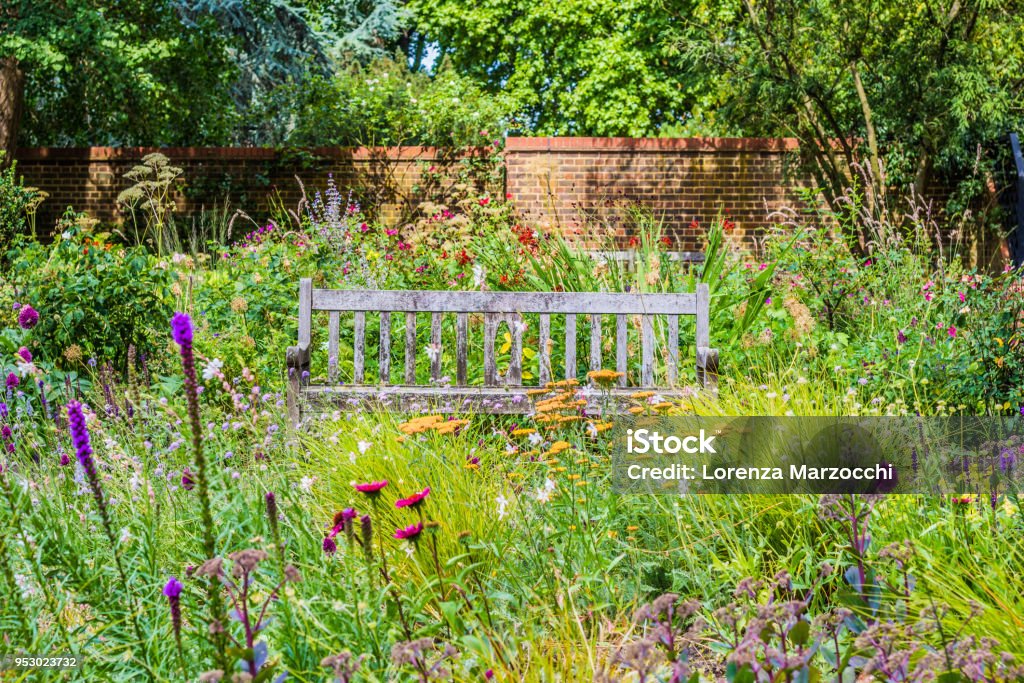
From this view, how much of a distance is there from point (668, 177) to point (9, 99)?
25.2 feet

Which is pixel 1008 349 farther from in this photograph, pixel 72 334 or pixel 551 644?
pixel 72 334

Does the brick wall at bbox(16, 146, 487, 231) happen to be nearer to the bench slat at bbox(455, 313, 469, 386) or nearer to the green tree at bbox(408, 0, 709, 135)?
the green tree at bbox(408, 0, 709, 135)

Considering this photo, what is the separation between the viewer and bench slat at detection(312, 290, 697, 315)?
14.2ft

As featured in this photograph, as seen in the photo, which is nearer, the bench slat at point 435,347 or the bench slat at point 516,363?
the bench slat at point 516,363

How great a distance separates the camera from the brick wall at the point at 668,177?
427 inches

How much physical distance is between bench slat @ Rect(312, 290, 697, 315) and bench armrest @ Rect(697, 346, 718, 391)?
23cm

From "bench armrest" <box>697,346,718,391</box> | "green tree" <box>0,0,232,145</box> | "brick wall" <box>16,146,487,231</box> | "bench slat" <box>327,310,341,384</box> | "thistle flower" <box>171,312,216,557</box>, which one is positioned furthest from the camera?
"brick wall" <box>16,146,487,231</box>

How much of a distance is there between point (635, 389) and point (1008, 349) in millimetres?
1505

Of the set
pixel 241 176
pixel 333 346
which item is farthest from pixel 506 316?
pixel 241 176

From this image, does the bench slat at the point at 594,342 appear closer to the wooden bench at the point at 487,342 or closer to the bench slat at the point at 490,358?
the wooden bench at the point at 487,342

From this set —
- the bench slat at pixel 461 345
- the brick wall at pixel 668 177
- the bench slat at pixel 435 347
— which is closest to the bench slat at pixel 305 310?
the bench slat at pixel 435 347

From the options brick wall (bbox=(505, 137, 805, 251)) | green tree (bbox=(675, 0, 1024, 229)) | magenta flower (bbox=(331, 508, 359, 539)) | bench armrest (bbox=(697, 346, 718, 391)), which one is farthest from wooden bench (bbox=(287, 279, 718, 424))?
brick wall (bbox=(505, 137, 805, 251))

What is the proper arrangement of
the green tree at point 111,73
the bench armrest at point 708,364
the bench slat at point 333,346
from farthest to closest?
the green tree at point 111,73 < the bench slat at point 333,346 < the bench armrest at point 708,364

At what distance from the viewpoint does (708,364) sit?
4.16 meters
